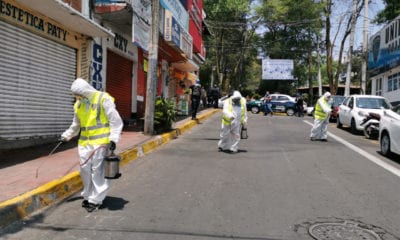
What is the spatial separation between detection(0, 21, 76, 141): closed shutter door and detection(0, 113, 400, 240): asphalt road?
2682 millimetres

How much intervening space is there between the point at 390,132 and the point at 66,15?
27.0 feet

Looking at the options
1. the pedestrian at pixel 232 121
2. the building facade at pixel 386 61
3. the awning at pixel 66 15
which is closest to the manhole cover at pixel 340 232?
the pedestrian at pixel 232 121

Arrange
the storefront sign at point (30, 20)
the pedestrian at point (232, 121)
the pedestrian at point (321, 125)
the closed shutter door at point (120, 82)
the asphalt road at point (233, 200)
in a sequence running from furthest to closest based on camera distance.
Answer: the closed shutter door at point (120, 82)
the pedestrian at point (321, 125)
the pedestrian at point (232, 121)
the storefront sign at point (30, 20)
the asphalt road at point (233, 200)

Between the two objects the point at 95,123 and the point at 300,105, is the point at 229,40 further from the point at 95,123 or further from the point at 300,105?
the point at 95,123

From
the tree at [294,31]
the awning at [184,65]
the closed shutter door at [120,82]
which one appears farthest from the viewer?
the tree at [294,31]

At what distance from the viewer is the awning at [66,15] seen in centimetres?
971

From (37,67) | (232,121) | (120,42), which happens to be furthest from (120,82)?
(232,121)

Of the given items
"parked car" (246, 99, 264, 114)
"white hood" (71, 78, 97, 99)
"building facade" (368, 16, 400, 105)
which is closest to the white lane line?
"white hood" (71, 78, 97, 99)

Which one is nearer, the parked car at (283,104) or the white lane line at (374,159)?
the white lane line at (374,159)

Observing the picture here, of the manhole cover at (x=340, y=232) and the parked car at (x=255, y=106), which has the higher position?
the parked car at (x=255, y=106)

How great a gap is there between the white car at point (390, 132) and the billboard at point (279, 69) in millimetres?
38810

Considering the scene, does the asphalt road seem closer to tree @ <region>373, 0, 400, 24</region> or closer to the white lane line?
the white lane line

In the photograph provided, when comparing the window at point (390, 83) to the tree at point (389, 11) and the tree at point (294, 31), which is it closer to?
the tree at point (389, 11)

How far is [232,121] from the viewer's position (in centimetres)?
1182
